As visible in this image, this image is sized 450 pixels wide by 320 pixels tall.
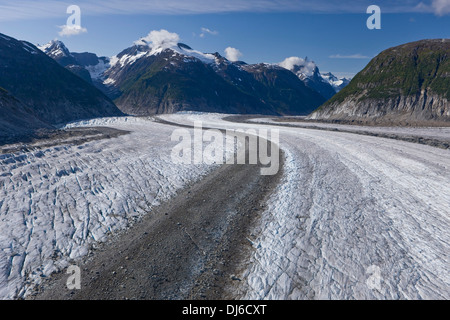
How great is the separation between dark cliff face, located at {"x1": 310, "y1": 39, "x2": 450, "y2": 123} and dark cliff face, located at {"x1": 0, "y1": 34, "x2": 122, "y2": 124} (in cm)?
7902

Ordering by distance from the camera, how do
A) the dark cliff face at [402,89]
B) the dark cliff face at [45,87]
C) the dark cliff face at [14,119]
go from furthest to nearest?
the dark cliff face at [45,87]
the dark cliff face at [402,89]
the dark cliff face at [14,119]

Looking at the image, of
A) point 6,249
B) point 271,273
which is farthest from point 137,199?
point 271,273

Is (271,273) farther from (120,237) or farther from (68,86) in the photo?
(68,86)

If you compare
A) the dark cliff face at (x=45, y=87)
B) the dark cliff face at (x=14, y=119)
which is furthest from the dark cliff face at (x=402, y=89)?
the dark cliff face at (x=45, y=87)

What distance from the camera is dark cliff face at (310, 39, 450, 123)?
6222 centimetres

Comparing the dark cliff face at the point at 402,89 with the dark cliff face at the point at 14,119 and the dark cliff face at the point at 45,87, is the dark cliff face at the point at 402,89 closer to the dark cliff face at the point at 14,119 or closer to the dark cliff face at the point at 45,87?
the dark cliff face at the point at 14,119

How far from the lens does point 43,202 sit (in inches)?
496

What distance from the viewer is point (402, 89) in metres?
68.4

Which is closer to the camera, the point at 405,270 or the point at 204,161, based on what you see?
the point at 405,270

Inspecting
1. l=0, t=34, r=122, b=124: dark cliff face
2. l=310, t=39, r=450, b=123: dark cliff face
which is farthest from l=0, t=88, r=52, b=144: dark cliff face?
l=310, t=39, r=450, b=123: dark cliff face

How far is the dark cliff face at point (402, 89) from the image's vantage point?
62219mm

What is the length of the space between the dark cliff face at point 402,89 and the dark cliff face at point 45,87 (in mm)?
79023
